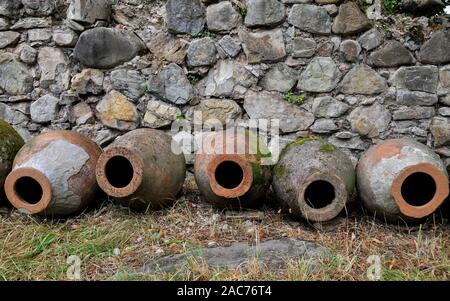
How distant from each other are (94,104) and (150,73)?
0.59 metres

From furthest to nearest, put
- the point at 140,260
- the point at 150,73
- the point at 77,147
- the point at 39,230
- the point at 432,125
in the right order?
1. the point at 150,73
2. the point at 432,125
3. the point at 77,147
4. the point at 39,230
5. the point at 140,260

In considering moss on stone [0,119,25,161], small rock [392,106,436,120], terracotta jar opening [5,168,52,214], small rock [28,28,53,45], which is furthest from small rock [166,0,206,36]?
small rock [392,106,436,120]

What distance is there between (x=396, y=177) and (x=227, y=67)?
5.56 feet

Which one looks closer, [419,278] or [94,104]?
[419,278]

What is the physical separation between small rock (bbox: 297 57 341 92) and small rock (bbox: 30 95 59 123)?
7.26 feet

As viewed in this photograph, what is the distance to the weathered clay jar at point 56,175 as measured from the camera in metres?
3.32

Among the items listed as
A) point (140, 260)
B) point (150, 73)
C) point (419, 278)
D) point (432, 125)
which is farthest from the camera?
point (150, 73)

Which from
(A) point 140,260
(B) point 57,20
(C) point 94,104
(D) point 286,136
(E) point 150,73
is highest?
(B) point 57,20

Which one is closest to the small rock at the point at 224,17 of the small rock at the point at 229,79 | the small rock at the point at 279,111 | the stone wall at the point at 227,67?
the stone wall at the point at 227,67

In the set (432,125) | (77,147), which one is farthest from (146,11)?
(432,125)

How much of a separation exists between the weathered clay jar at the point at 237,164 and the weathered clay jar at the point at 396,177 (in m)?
0.71

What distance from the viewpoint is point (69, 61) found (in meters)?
4.22

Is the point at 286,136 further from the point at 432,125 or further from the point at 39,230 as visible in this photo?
the point at 39,230

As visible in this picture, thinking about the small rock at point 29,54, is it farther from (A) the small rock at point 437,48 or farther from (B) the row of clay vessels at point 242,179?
(A) the small rock at point 437,48
